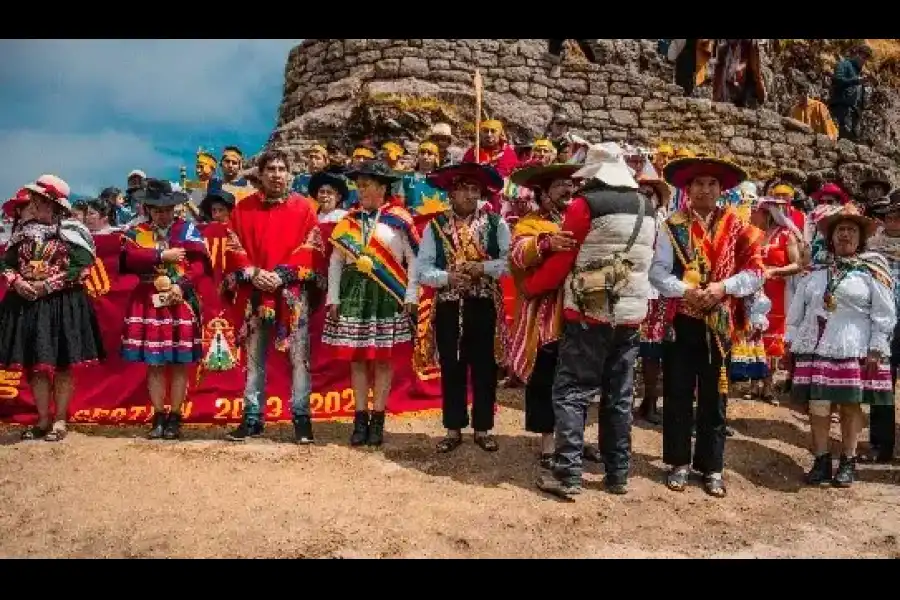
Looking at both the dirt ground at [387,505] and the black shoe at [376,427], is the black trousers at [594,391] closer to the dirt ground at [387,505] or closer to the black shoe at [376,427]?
the dirt ground at [387,505]

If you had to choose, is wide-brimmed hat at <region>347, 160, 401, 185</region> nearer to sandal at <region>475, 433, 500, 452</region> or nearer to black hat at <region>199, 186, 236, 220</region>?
black hat at <region>199, 186, 236, 220</region>

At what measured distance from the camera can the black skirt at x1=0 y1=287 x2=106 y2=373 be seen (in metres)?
5.45

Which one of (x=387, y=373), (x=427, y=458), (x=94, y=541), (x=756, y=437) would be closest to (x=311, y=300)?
(x=387, y=373)

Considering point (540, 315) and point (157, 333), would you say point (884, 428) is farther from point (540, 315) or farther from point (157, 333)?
point (157, 333)

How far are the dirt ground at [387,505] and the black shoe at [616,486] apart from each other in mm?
88

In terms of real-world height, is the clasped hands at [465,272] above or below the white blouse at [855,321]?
above

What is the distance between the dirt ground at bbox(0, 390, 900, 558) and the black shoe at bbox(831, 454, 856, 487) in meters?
0.08

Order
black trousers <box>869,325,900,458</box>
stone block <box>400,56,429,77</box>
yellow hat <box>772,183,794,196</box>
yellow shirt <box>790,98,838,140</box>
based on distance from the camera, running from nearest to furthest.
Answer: black trousers <box>869,325,900,458</box> → yellow hat <box>772,183,794,196</box> → stone block <box>400,56,429,77</box> → yellow shirt <box>790,98,838,140</box>

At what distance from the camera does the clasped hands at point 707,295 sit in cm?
464

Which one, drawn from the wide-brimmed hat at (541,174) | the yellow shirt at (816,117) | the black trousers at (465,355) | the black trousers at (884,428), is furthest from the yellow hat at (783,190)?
the yellow shirt at (816,117)

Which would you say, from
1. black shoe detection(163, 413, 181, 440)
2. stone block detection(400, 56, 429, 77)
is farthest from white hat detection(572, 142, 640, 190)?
stone block detection(400, 56, 429, 77)

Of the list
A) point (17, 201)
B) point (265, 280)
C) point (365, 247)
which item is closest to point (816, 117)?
point (365, 247)

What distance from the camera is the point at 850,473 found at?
5.23 metres

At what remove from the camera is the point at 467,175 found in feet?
17.4
